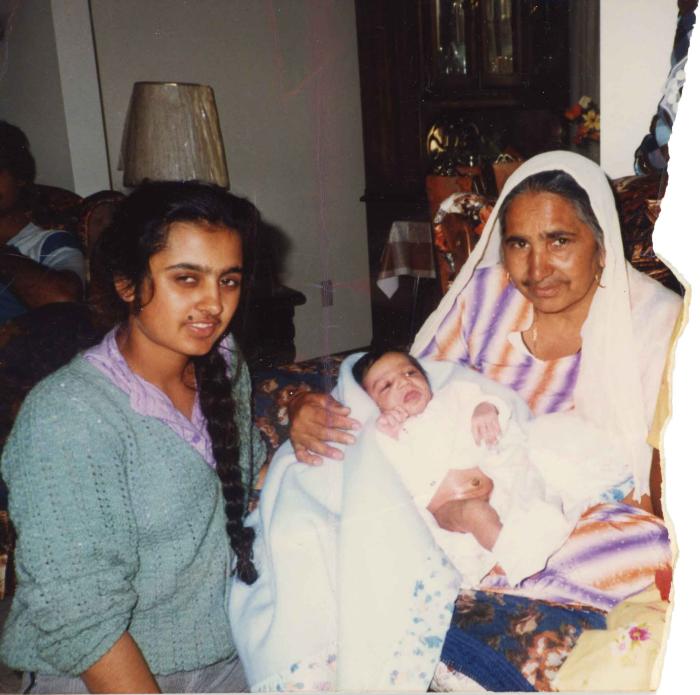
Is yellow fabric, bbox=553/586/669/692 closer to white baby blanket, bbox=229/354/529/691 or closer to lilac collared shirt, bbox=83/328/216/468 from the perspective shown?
white baby blanket, bbox=229/354/529/691

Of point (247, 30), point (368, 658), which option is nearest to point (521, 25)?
point (368, 658)

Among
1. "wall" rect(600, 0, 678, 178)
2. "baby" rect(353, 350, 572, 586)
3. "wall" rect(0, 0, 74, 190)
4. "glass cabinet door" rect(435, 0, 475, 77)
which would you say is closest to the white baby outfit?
"baby" rect(353, 350, 572, 586)

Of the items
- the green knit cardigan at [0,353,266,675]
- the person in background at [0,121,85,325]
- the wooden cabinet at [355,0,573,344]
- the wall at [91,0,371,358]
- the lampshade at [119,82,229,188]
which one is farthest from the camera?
the lampshade at [119,82,229,188]

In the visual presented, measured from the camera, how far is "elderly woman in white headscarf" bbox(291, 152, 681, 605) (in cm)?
86

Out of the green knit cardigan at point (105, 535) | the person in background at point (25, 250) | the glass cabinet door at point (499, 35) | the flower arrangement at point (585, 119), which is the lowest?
the green knit cardigan at point (105, 535)

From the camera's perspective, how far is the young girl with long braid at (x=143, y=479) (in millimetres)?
770

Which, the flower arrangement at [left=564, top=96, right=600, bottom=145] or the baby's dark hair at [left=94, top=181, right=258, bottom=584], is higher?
the flower arrangement at [left=564, top=96, right=600, bottom=145]

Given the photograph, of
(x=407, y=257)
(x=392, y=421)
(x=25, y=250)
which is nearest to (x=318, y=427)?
(x=392, y=421)

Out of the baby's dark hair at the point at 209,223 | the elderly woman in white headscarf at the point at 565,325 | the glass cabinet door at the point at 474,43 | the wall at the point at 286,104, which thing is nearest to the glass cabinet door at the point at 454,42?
the glass cabinet door at the point at 474,43

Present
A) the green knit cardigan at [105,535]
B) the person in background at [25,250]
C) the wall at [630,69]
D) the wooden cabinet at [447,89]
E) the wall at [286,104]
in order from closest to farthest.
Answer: the green knit cardigan at [105,535], the wall at [630,69], the wooden cabinet at [447,89], the wall at [286,104], the person in background at [25,250]

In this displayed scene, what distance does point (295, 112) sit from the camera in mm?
2311

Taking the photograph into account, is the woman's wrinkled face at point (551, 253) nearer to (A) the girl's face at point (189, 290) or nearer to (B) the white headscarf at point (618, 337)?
(B) the white headscarf at point (618, 337)

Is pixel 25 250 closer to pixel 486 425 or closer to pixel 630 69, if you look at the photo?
pixel 486 425

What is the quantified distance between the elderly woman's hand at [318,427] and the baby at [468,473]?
52 millimetres
